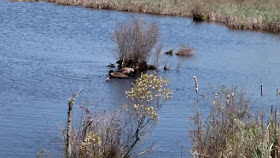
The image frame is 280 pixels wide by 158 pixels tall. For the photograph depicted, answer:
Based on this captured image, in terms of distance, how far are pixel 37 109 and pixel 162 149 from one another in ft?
13.7

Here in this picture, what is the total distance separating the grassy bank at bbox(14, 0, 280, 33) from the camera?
35812 millimetres

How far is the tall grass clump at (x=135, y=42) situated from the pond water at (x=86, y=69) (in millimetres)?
1033

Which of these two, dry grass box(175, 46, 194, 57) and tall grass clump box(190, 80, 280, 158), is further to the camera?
dry grass box(175, 46, 194, 57)

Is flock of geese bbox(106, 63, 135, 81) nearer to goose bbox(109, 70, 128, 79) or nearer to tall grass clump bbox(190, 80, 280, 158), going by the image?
goose bbox(109, 70, 128, 79)

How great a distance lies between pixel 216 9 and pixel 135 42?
64.8ft

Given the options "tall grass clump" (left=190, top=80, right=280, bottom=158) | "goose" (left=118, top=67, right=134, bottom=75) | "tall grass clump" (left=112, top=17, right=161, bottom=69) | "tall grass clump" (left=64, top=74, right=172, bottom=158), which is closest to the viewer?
"tall grass clump" (left=190, top=80, right=280, bottom=158)

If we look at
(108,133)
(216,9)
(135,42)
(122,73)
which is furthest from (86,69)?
(216,9)

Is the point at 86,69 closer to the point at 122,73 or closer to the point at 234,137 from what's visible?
the point at 122,73

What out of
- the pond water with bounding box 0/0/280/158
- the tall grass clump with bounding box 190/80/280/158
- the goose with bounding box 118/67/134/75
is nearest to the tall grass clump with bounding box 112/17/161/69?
the goose with bounding box 118/67/134/75

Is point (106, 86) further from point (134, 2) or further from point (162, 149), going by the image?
point (134, 2)

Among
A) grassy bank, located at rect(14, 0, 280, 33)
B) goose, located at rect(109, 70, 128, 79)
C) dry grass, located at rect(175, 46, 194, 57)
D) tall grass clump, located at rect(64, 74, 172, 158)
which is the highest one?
tall grass clump, located at rect(64, 74, 172, 158)

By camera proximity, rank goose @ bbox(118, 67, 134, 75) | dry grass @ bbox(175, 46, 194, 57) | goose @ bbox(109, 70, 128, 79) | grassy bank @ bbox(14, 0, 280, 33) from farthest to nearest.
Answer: grassy bank @ bbox(14, 0, 280, 33) < dry grass @ bbox(175, 46, 194, 57) < goose @ bbox(118, 67, 134, 75) < goose @ bbox(109, 70, 128, 79)

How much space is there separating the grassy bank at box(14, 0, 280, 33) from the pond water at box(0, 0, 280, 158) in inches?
59.7

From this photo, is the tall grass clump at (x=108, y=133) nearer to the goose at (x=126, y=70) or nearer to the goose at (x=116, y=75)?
the goose at (x=116, y=75)
